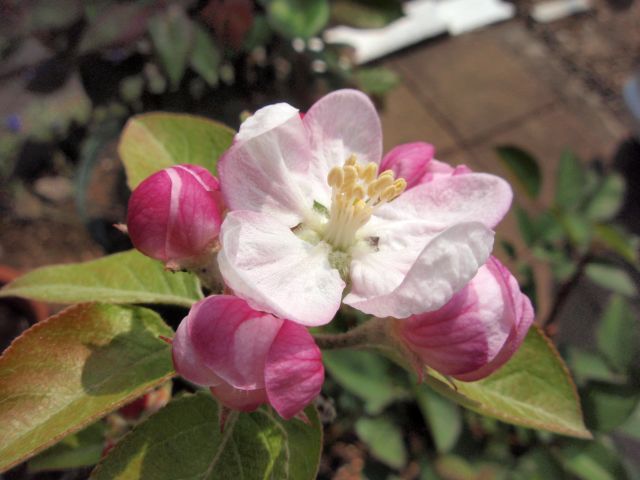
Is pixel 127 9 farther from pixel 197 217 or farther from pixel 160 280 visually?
pixel 197 217

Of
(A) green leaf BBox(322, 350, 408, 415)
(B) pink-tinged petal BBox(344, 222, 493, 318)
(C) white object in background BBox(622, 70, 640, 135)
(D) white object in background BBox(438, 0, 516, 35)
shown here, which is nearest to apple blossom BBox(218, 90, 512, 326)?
(B) pink-tinged petal BBox(344, 222, 493, 318)

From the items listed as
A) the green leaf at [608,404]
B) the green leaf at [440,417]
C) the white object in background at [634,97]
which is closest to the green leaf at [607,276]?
the green leaf at [608,404]

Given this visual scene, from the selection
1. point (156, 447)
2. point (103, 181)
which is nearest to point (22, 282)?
point (156, 447)

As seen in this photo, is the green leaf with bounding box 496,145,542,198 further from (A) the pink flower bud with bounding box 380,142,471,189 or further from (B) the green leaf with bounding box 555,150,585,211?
(A) the pink flower bud with bounding box 380,142,471,189

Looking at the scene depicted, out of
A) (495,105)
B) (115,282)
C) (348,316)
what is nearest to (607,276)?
(348,316)

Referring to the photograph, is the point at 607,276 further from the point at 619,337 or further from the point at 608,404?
the point at 608,404
